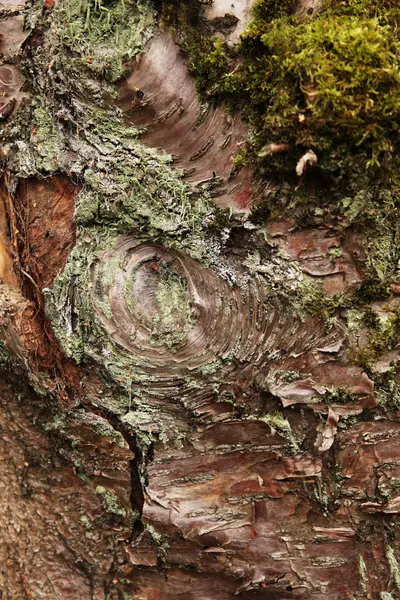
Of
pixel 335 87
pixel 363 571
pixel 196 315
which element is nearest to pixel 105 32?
pixel 335 87

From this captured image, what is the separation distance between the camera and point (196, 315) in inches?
89.0

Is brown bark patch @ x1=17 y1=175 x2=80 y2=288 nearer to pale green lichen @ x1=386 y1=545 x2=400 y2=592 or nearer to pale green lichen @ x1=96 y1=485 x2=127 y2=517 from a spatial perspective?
pale green lichen @ x1=96 y1=485 x2=127 y2=517

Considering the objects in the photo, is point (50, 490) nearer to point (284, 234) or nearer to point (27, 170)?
point (27, 170)

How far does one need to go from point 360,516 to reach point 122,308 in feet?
4.84

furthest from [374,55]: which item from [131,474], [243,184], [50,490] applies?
[50,490]

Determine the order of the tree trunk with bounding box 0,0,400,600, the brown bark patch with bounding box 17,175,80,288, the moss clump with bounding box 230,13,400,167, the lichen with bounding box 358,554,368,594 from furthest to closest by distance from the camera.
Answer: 1. the brown bark patch with bounding box 17,175,80,288
2. the lichen with bounding box 358,554,368,594
3. the tree trunk with bounding box 0,0,400,600
4. the moss clump with bounding box 230,13,400,167

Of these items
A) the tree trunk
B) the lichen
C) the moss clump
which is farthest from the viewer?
the lichen

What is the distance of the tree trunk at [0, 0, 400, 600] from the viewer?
2152 millimetres

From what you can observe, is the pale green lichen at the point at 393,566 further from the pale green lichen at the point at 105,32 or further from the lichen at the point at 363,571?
the pale green lichen at the point at 105,32

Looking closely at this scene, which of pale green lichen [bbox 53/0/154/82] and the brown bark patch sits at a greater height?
pale green lichen [bbox 53/0/154/82]

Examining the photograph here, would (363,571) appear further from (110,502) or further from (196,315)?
(196,315)

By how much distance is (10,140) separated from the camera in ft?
8.22

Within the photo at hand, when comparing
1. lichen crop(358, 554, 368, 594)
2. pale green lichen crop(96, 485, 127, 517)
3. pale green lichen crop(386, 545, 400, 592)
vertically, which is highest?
pale green lichen crop(386, 545, 400, 592)

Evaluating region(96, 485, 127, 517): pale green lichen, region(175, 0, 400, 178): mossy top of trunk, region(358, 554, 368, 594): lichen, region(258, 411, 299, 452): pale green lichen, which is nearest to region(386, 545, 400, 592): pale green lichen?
region(358, 554, 368, 594): lichen
